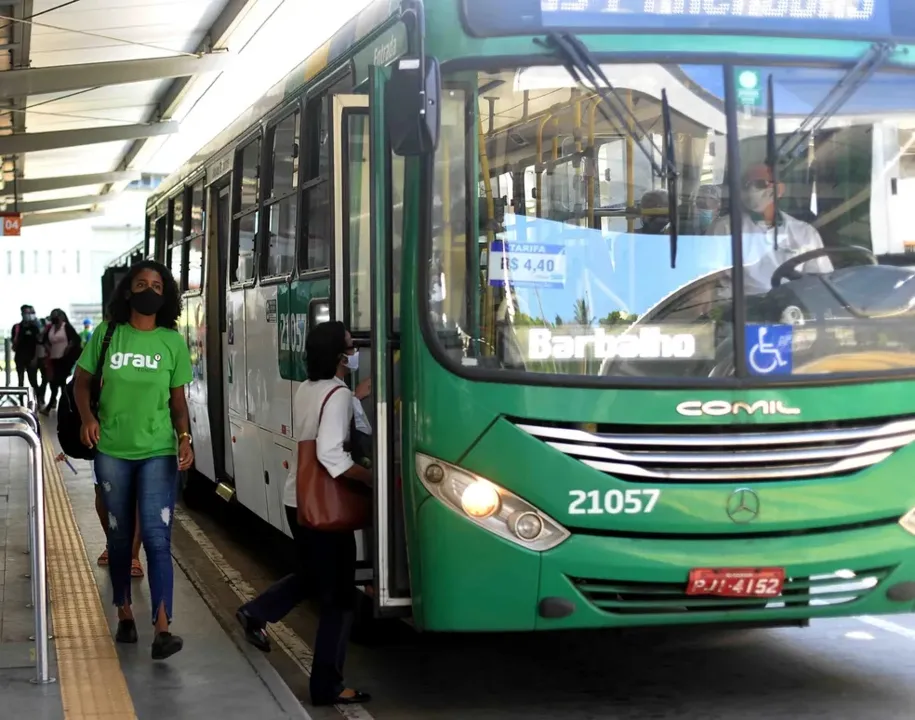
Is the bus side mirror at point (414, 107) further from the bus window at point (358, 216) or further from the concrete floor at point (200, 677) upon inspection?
the concrete floor at point (200, 677)

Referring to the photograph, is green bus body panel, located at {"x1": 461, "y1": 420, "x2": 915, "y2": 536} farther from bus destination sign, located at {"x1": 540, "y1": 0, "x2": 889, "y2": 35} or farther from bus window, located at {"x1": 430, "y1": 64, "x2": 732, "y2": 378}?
bus destination sign, located at {"x1": 540, "y1": 0, "x2": 889, "y2": 35}

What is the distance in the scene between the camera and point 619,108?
18.6 feet

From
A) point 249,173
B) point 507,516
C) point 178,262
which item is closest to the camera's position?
point 507,516

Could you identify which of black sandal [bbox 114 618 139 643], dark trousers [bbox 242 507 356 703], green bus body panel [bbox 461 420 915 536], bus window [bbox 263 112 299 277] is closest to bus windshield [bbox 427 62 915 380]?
green bus body panel [bbox 461 420 915 536]

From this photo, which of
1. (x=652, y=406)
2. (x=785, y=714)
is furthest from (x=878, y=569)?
(x=652, y=406)

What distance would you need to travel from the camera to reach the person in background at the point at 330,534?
19.7 feet

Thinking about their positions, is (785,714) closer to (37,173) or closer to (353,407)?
(353,407)

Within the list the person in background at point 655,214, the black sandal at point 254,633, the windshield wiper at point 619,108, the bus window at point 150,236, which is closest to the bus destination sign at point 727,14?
the windshield wiper at point 619,108

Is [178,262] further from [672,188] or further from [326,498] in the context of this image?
[672,188]

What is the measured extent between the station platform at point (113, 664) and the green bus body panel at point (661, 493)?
4.10ft

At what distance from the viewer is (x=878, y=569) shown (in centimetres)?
570

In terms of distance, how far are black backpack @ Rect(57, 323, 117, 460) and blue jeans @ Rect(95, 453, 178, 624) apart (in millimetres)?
201

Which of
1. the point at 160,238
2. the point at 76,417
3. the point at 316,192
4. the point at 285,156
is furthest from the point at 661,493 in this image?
the point at 160,238

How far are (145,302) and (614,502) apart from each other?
2.44m
